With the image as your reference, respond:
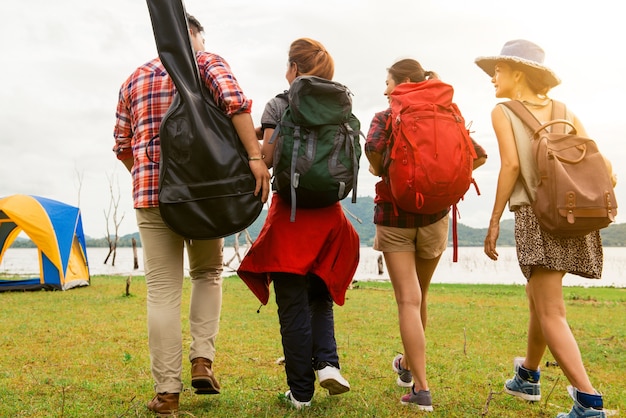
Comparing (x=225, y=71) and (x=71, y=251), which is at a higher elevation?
(x=225, y=71)

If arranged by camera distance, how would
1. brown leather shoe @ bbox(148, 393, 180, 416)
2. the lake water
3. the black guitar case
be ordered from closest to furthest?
the black guitar case, brown leather shoe @ bbox(148, 393, 180, 416), the lake water

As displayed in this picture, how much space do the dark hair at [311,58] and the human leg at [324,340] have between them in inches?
48.9

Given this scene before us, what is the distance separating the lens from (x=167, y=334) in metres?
3.07

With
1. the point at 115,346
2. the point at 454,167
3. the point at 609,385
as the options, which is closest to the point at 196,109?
the point at 454,167

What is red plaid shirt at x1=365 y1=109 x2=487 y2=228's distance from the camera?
Result: 326 cm

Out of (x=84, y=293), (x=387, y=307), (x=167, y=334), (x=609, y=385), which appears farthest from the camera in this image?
(x=84, y=293)

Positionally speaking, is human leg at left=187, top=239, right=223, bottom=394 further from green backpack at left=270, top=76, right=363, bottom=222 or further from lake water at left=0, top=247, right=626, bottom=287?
lake water at left=0, top=247, right=626, bottom=287

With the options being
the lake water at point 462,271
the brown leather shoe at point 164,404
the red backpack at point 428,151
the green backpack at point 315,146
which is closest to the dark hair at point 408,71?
the red backpack at point 428,151

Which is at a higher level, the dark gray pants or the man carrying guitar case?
the man carrying guitar case

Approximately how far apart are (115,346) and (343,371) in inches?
A: 103

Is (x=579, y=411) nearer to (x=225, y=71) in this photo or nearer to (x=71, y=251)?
(x=225, y=71)

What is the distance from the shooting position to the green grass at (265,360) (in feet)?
11.3

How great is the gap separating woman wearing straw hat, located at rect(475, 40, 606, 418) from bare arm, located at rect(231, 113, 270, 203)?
4.36 ft

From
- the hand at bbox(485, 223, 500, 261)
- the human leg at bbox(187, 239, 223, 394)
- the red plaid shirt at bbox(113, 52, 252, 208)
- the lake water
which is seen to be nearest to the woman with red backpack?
the hand at bbox(485, 223, 500, 261)
